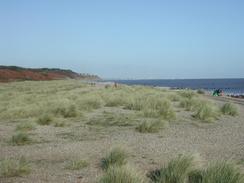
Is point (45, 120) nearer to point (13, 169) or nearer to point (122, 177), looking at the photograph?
point (13, 169)

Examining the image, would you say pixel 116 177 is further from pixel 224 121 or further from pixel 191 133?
pixel 224 121

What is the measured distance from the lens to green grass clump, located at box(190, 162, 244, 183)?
7840 mm

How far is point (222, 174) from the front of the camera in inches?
314

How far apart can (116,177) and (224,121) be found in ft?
44.3

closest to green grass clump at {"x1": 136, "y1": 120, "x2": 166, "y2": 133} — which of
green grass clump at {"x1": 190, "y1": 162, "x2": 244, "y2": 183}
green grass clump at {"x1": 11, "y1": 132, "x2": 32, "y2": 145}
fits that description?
green grass clump at {"x1": 11, "y1": 132, "x2": 32, "y2": 145}

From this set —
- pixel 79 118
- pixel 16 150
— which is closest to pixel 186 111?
pixel 79 118

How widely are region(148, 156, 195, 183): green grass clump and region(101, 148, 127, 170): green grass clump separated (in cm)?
89

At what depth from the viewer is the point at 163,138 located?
14781 mm

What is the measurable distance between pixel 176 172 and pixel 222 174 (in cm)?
87

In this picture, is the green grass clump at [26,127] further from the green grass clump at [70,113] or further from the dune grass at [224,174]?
the dune grass at [224,174]

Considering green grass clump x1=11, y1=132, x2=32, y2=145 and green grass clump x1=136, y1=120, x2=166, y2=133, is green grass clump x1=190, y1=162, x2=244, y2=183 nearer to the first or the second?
green grass clump x1=11, y1=132, x2=32, y2=145

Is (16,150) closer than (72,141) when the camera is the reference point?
Yes

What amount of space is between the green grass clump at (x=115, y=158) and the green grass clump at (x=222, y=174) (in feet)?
6.79

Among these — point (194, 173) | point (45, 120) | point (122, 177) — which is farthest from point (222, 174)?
point (45, 120)
